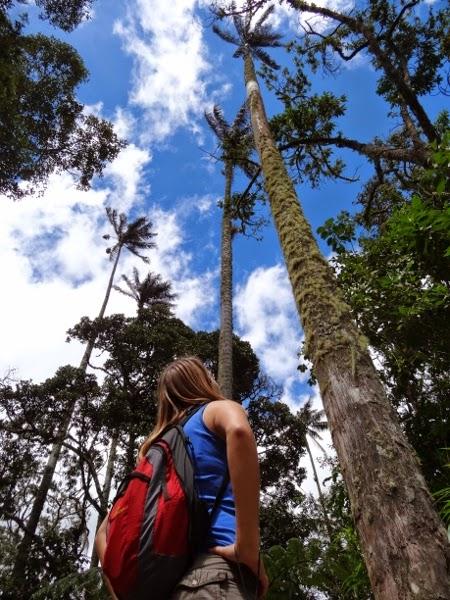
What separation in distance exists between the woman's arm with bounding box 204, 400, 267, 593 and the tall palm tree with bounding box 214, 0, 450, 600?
47 centimetres

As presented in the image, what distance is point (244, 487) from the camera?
1457mm

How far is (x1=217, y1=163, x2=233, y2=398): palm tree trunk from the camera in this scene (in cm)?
976

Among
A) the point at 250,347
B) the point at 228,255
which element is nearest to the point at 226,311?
the point at 228,255

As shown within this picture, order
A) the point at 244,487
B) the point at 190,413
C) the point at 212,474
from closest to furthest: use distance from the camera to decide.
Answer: the point at 244,487, the point at 212,474, the point at 190,413

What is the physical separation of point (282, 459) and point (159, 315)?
7.50 meters

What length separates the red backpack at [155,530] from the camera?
1334 mm

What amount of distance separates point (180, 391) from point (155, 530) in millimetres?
724

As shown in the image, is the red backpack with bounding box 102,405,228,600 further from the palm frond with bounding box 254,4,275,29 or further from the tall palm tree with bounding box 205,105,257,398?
the palm frond with bounding box 254,4,275,29

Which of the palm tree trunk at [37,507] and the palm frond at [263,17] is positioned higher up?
the palm frond at [263,17]

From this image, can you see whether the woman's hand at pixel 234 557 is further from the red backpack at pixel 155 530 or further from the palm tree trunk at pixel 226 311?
the palm tree trunk at pixel 226 311

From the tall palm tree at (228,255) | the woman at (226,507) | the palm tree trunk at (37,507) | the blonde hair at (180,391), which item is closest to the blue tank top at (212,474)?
the woman at (226,507)

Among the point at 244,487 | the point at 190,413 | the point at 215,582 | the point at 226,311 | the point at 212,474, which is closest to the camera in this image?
the point at 215,582

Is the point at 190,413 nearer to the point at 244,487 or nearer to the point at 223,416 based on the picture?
the point at 223,416

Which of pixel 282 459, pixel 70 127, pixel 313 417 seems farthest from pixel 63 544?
pixel 313 417
